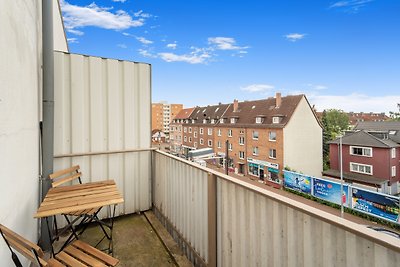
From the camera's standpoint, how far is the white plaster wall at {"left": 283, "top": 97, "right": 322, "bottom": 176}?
78.4ft

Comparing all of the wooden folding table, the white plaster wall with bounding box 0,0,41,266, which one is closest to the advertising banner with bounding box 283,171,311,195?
the wooden folding table

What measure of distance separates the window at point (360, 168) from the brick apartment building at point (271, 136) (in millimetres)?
4314

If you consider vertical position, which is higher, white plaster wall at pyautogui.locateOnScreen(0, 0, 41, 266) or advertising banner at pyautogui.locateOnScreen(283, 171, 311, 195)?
white plaster wall at pyautogui.locateOnScreen(0, 0, 41, 266)

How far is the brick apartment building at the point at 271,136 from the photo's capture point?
2397cm

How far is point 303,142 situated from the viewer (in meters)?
25.4

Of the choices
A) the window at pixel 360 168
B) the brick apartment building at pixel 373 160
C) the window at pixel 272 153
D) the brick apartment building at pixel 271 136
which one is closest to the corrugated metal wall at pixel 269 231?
the brick apartment building at pixel 271 136

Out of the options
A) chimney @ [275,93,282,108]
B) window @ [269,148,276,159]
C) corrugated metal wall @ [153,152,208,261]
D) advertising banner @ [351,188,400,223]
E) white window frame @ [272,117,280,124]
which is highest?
chimney @ [275,93,282,108]

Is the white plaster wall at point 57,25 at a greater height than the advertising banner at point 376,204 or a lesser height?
greater

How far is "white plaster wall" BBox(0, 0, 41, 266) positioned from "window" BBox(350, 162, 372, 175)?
27.8 meters

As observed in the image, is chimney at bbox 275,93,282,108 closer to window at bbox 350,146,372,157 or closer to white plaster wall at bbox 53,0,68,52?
window at bbox 350,146,372,157

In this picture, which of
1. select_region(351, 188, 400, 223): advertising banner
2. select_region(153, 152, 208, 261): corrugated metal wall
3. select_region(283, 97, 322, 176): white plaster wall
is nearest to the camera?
select_region(153, 152, 208, 261): corrugated metal wall

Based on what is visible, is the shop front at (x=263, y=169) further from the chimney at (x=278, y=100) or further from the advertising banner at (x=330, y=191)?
the chimney at (x=278, y=100)

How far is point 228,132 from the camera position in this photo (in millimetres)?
31172

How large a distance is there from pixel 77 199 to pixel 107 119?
1.77 m
